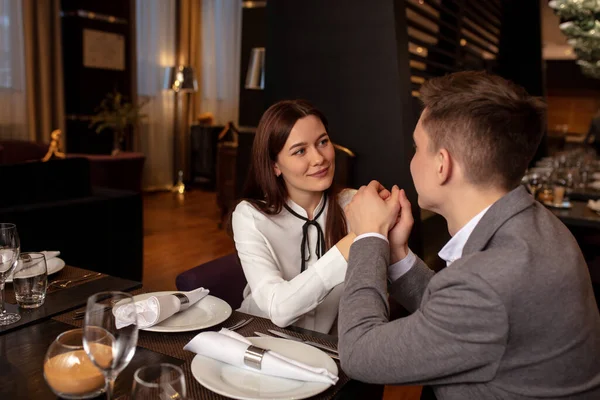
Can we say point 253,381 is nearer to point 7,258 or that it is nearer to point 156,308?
point 156,308

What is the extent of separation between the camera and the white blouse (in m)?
1.60

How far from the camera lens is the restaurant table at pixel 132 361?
1090 millimetres

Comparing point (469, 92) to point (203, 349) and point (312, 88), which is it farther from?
point (312, 88)

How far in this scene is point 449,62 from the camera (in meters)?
5.04

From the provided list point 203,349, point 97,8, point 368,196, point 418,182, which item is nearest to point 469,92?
point 418,182

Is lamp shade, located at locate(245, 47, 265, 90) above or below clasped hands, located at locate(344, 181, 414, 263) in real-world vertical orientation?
above

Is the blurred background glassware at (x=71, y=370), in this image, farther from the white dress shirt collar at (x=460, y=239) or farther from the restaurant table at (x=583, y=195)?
the restaurant table at (x=583, y=195)

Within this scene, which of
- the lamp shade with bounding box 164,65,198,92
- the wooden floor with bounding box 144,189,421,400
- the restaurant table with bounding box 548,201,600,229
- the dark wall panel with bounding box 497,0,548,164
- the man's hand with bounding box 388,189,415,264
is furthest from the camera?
the lamp shade with bounding box 164,65,198,92

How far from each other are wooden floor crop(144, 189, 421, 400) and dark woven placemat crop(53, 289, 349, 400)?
4.69 ft

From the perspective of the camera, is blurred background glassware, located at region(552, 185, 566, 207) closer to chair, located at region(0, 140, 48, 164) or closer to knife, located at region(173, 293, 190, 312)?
knife, located at region(173, 293, 190, 312)

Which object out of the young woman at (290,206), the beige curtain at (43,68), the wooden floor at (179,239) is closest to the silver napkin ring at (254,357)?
the young woman at (290,206)

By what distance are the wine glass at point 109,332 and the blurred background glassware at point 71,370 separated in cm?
6

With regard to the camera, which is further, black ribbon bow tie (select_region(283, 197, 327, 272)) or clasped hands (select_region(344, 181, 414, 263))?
black ribbon bow tie (select_region(283, 197, 327, 272))

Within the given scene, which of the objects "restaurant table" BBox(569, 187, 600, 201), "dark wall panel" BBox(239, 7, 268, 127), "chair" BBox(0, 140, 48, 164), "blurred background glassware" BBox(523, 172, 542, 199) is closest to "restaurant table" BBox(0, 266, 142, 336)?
"blurred background glassware" BBox(523, 172, 542, 199)
